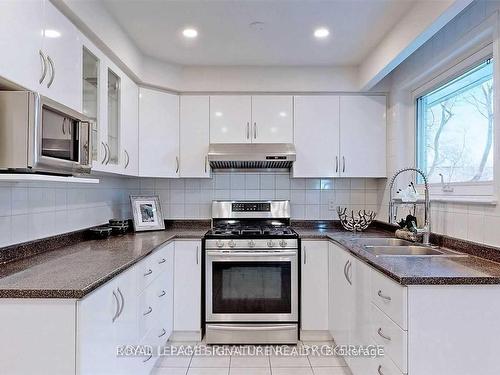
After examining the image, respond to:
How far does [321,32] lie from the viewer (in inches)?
97.0

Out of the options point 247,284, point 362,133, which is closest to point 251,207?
point 247,284

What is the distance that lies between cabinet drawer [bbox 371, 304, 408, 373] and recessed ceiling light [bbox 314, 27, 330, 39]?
1817mm

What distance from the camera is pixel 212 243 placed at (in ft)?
9.41

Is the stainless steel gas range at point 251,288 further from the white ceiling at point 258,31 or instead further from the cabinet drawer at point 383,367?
the white ceiling at point 258,31

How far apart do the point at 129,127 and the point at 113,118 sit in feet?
0.98

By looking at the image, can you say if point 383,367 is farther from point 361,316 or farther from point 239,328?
point 239,328

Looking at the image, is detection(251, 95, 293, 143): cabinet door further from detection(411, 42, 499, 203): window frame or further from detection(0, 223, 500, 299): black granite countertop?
detection(0, 223, 500, 299): black granite countertop

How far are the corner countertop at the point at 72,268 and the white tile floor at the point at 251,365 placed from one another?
2.94ft

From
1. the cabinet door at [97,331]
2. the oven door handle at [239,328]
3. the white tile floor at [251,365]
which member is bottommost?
the white tile floor at [251,365]

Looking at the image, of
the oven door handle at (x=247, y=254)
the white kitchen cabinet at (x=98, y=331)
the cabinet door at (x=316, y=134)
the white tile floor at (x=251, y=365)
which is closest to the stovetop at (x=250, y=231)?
the oven door handle at (x=247, y=254)

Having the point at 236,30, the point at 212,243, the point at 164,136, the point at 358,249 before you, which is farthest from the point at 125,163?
the point at 358,249

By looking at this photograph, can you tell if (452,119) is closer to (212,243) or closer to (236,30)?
(236,30)

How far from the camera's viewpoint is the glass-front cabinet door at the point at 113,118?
2418mm

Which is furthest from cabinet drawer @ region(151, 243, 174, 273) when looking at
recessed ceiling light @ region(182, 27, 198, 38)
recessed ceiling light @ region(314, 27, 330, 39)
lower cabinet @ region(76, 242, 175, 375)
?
recessed ceiling light @ region(314, 27, 330, 39)
